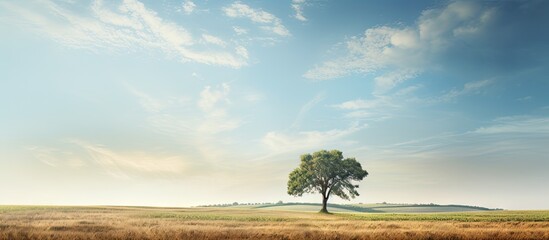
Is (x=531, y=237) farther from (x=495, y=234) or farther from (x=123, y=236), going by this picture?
(x=123, y=236)

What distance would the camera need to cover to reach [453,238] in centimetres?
1964

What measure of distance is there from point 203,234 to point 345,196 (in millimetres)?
67039

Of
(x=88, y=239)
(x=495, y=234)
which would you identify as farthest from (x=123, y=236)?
(x=495, y=234)

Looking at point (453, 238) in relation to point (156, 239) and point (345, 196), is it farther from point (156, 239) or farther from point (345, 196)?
point (345, 196)

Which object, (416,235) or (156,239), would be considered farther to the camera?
(416,235)

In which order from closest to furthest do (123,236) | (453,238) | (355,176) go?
1. (123,236)
2. (453,238)
3. (355,176)

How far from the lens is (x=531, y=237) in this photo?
20062 millimetres

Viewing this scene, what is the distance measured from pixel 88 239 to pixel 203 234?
176 inches

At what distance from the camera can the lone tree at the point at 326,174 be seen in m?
81.2

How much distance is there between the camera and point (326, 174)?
8138 cm

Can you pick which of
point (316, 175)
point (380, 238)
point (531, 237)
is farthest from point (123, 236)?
point (316, 175)

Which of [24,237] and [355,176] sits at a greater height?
[355,176]

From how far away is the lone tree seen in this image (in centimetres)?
8125

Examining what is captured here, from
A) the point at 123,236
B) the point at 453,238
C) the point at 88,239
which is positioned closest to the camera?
the point at 88,239
